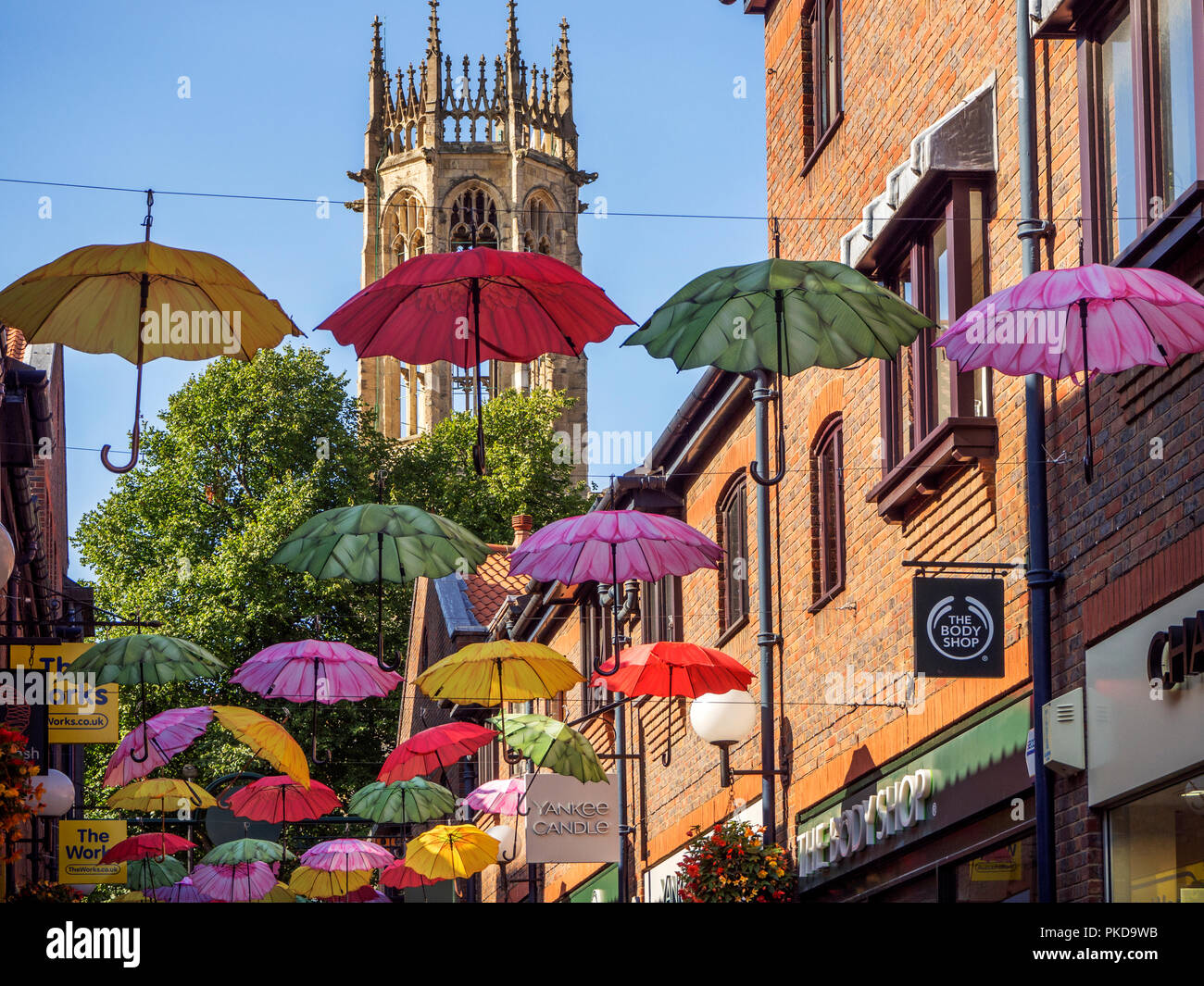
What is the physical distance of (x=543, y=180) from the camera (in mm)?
92625

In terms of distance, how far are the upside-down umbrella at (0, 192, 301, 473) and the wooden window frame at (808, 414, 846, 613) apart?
6.52m

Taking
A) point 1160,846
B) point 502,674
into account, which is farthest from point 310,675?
point 1160,846

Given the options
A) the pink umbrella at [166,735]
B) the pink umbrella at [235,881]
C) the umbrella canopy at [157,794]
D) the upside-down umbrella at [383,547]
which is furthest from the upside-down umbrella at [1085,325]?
the pink umbrella at [235,881]

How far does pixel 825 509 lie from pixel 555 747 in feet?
12.9

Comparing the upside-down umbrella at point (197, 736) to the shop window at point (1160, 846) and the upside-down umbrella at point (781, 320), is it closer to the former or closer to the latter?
the upside-down umbrella at point (781, 320)

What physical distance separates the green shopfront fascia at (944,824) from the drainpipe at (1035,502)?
0.33 meters

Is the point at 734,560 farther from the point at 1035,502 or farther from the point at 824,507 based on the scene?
the point at 1035,502

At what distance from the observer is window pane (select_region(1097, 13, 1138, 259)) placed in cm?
1166

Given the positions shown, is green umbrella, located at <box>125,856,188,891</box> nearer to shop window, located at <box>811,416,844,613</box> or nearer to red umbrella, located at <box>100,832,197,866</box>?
red umbrella, located at <box>100,832,197,866</box>

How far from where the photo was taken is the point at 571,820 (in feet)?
76.3

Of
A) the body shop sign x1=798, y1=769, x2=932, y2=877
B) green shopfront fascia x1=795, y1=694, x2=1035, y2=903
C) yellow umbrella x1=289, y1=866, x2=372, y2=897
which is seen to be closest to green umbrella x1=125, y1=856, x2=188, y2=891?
yellow umbrella x1=289, y1=866, x2=372, y2=897
